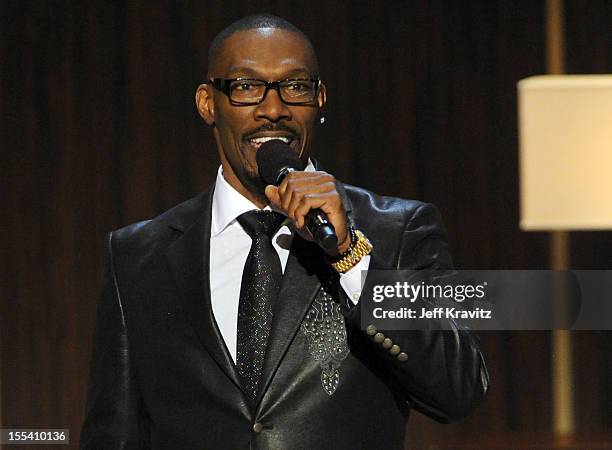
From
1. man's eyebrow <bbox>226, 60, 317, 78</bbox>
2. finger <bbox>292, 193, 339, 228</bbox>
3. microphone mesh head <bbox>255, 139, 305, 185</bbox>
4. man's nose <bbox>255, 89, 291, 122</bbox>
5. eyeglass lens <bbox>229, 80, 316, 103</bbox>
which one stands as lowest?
finger <bbox>292, 193, 339, 228</bbox>

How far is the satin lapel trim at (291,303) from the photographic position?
1379 millimetres

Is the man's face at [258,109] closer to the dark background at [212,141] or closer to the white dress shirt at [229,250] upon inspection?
the white dress shirt at [229,250]

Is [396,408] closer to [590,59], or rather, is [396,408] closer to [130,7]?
[590,59]

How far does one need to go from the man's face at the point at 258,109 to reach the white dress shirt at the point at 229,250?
24 mm

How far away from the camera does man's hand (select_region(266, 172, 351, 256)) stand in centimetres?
115

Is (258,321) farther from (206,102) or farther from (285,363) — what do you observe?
(206,102)

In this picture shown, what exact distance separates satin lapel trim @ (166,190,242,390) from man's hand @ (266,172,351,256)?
281mm

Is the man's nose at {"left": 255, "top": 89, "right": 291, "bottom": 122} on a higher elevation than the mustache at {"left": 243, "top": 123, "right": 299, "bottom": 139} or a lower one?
higher

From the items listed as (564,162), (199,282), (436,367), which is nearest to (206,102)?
(199,282)

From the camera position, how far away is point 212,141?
1982 millimetres

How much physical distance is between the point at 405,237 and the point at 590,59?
66 centimetres

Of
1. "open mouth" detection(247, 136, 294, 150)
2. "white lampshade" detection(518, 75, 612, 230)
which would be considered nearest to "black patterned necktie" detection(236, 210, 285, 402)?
"open mouth" detection(247, 136, 294, 150)

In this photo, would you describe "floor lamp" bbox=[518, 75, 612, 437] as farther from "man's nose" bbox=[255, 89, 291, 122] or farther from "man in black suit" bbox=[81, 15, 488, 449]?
"man's nose" bbox=[255, 89, 291, 122]

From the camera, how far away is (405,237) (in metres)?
1.45
